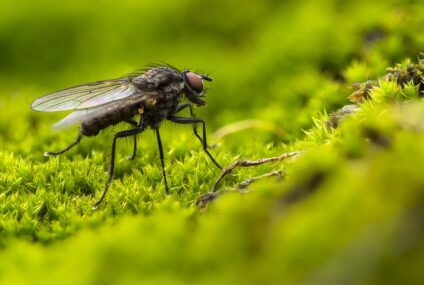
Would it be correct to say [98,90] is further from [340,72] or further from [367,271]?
[367,271]

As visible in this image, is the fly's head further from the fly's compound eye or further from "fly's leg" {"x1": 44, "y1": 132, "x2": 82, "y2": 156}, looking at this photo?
"fly's leg" {"x1": 44, "y1": 132, "x2": 82, "y2": 156}

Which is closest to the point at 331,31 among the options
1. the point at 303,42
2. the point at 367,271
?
the point at 303,42

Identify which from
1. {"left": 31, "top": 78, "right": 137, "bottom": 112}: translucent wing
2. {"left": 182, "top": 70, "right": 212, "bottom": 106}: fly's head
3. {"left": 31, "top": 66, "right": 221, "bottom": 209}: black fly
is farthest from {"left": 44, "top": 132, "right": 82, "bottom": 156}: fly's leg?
{"left": 182, "top": 70, "right": 212, "bottom": 106}: fly's head

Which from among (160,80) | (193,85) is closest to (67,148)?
(160,80)

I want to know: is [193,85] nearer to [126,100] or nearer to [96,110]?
[126,100]

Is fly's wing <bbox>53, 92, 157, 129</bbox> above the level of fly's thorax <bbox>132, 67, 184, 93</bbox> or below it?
below

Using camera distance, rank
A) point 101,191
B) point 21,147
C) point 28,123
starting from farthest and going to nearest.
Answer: point 28,123
point 21,147
point 101,191

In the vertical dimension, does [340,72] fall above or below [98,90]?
below
